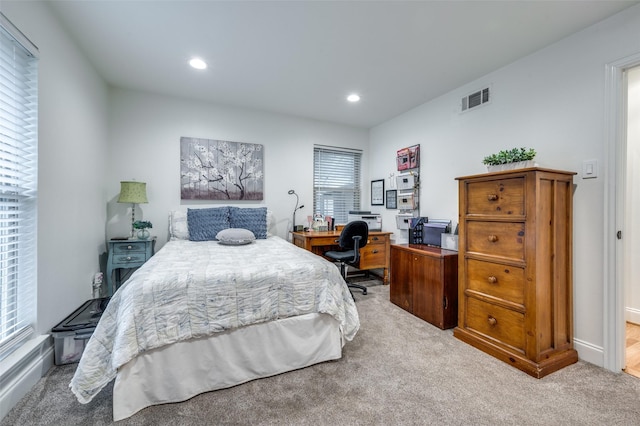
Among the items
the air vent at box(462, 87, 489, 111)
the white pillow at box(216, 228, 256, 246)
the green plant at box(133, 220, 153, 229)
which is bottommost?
the white pillow at box(216, 228, 256, 246)

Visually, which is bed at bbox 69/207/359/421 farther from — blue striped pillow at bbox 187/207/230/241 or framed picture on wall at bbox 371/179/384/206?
framed picture on wall at bbox 371/179/384/206

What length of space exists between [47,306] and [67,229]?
61 centimetres

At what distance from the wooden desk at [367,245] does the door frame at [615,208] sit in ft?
7.19

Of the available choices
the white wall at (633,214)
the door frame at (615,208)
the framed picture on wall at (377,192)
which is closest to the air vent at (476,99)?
the door frame at (615,208)

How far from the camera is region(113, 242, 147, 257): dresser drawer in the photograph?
2721 millimetres

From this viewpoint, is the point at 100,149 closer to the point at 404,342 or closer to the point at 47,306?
the point at 47,306

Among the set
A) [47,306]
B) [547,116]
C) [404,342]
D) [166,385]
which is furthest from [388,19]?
[47,306]

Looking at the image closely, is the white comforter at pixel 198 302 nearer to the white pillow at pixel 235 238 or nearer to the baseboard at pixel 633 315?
the white pillow at pixel 235 238

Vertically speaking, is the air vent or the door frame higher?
the air vent

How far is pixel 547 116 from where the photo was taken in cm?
222

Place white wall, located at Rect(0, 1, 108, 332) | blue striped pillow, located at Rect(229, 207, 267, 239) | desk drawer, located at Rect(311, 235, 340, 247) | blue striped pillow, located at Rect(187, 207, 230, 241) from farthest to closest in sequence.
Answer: desk drawer, located at Rect(311, 235, 340, 247) → blue striped pillow, located at Rect(229, 207, 267, 239) → blue striped pillow, located at Rect(187, 207, 230, 241) → white wall, located at Rect(0, 1, 108, 332)

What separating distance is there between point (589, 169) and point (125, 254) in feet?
13.6

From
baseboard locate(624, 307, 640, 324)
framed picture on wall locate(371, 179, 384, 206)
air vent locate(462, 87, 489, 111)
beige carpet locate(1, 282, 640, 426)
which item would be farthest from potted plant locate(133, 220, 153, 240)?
baseboard locate(624, 307, 640, 324)

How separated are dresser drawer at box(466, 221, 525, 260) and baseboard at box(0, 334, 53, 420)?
Result: 3.07 metres
